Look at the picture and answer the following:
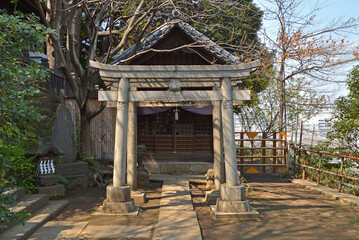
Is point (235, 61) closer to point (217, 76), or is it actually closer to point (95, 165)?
point (217, 76)

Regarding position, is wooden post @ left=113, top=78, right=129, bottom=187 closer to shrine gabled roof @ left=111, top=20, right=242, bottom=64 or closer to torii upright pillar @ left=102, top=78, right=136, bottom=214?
torii upright pillar @ left=102, top=78, right=136, bottom=214

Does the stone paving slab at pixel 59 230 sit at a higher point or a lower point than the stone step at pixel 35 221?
lower

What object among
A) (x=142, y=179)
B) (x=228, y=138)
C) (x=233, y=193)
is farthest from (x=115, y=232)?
(x=142, y=179)

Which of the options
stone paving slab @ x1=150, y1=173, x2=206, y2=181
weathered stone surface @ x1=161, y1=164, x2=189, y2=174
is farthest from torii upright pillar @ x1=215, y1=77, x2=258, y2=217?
weathered stone surface @ x1=161, y1=164, x2=189, y2=174

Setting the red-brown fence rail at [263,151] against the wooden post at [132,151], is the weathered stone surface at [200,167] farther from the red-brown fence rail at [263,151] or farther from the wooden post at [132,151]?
the wooden post at [132,151]

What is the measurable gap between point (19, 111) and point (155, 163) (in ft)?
29.8

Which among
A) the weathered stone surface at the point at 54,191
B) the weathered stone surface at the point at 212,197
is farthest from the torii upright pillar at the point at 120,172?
the weathered stone surface at the point at 54,191

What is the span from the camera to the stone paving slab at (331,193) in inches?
312

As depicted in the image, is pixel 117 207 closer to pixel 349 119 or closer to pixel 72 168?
pixel 72 168

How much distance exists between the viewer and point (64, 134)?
989 cm

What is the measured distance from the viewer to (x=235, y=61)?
10.7m

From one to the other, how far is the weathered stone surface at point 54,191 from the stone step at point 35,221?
527 millimetres

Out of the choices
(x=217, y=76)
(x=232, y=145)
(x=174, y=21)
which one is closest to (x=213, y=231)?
(x=232, y=145)

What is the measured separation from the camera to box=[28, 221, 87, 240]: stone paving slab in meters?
5.36
